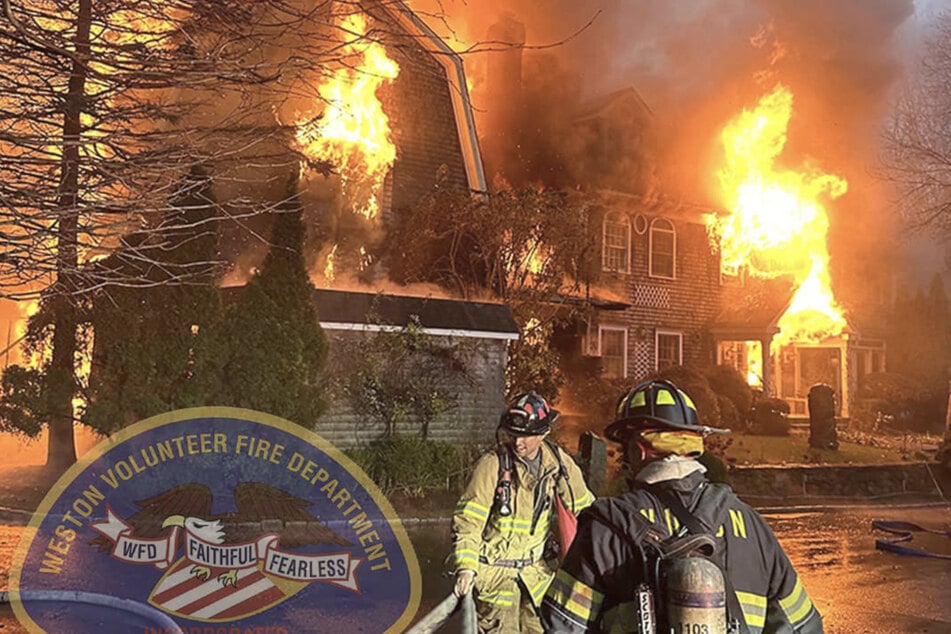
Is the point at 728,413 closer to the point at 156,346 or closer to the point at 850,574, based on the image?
the point at 850,574

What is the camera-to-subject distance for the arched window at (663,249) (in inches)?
934

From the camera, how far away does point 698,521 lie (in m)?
2.39

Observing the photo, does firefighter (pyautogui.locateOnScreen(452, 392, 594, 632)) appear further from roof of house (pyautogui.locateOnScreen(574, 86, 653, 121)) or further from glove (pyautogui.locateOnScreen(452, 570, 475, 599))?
roof of house (pyautogui.locateOnScreen(574, 86, 653, 121))

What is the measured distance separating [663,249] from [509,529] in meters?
20.7

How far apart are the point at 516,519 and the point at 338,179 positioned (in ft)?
43.0

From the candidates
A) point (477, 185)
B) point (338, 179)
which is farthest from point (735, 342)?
point (338, 179)

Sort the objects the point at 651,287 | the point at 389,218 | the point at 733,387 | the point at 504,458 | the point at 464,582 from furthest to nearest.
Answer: the point at 651,287 → the point at 733,387 → the point at 389,218 → the point at 504,458 → the point at 464,582

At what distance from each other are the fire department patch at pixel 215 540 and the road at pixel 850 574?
0.80ft

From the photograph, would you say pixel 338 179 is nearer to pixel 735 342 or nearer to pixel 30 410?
pixel 30 410

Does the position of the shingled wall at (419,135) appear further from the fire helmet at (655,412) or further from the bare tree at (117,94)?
the fire helmet at (655,412)

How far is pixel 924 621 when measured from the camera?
6918 millimetres

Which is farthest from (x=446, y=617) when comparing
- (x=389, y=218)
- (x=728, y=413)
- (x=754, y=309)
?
(x=754, y=309)

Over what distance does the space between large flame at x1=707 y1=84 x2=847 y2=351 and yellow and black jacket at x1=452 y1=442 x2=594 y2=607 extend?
21.8 metres

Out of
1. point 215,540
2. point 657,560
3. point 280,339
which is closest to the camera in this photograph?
point 657,560
